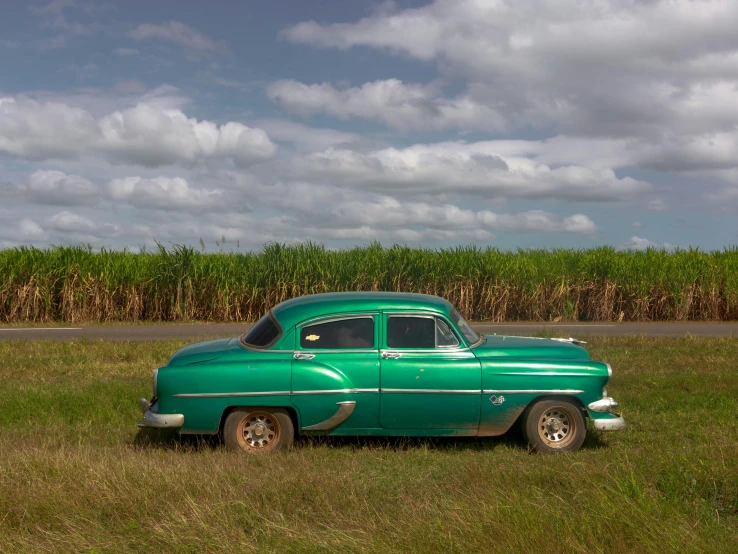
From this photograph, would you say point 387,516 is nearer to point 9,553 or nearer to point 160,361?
point 9,553

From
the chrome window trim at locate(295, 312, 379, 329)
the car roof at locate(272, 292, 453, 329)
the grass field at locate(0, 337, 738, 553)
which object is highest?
the car roof at locate(272, 292, 453, 329)

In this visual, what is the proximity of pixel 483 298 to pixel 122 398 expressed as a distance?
15.2 m

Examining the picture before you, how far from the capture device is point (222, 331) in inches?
735

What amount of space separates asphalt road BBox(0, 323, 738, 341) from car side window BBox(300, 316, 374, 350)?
9212mm

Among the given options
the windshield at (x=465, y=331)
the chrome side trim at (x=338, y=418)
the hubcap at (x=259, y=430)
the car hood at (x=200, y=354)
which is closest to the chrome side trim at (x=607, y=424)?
the windshield at (x=465, y=331)

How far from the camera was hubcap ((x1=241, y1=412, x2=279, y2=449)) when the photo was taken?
7551mm

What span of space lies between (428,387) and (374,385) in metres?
0.53

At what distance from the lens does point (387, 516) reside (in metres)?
5.21

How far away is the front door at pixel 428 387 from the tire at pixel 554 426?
1.81 feet

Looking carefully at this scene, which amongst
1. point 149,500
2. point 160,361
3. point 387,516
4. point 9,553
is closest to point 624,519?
point 387,516

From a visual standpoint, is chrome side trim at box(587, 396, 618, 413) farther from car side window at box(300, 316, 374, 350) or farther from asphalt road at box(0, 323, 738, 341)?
asphalt road at box(0, 323, 738, 341)

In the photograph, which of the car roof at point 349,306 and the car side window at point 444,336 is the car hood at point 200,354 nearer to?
the car roof at point 349,306

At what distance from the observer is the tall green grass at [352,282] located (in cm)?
2270

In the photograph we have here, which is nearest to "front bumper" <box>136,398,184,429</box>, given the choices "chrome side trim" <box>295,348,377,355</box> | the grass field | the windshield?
the grass field
